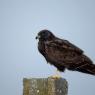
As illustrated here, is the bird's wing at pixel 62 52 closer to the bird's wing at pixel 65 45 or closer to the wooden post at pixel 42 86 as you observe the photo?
the bird's wing at pixel 65 45

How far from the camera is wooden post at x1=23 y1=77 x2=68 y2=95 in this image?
432cm

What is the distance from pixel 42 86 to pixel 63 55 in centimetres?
429

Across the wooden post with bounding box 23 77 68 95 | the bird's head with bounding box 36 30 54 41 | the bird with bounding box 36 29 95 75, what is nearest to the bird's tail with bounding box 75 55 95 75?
the bird with bounding box 36 29 95 75

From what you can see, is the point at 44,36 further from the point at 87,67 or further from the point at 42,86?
the point at 42,86

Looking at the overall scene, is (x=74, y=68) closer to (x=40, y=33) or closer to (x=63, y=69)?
(x=63, y=69)

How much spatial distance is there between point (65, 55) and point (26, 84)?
4219mm

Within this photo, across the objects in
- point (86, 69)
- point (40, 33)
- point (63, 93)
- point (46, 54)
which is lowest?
point (63, 93)

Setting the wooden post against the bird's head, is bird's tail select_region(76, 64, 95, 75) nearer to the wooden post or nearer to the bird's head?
the bird's head

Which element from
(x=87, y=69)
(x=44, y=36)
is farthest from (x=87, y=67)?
(x=44, y=36)

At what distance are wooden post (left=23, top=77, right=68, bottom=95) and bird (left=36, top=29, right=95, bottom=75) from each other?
3.71m

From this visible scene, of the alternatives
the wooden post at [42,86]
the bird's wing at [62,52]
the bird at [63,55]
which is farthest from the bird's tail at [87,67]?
the wooden post at [42,86]

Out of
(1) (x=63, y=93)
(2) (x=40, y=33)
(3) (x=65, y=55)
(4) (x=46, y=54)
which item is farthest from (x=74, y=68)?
(1) (x=63, y=93)

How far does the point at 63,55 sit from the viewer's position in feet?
28.3

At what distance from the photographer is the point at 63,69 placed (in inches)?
358
